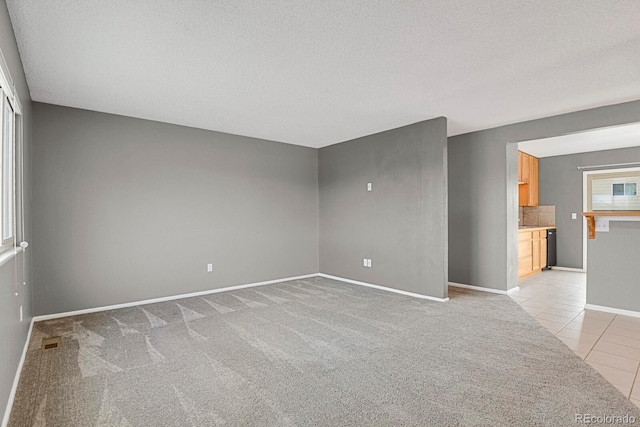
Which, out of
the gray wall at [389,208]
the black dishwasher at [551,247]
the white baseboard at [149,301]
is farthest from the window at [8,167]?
the black dishwasher at [551,247]

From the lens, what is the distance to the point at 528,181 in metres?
6.77

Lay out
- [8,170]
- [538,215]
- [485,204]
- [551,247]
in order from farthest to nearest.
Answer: [538,215] < [551,247] < [485,204] < [8,170]

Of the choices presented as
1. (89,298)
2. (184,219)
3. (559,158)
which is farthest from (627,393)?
(559,158)

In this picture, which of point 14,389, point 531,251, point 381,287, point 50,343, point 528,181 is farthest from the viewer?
point 528,181

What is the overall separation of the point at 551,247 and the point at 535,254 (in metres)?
0.92

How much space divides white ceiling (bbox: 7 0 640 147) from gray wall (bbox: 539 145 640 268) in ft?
11.4

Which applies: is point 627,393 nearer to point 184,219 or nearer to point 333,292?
point 333,292

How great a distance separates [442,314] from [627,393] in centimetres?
175

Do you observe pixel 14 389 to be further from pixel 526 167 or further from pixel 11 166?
pixel 526 167

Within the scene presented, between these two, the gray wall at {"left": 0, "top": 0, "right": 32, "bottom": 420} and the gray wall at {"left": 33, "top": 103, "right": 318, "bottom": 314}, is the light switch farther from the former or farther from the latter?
the gray wall at {"left": 0, "top": 0, "right": 32, "bottom": 420}

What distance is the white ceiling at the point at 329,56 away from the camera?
209 cm

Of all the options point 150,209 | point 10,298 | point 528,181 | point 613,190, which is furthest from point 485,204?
point 10,298

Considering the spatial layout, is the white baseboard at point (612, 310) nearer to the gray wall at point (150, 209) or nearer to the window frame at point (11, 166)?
the gray wall at point (150, 209)

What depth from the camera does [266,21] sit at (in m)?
2.20
